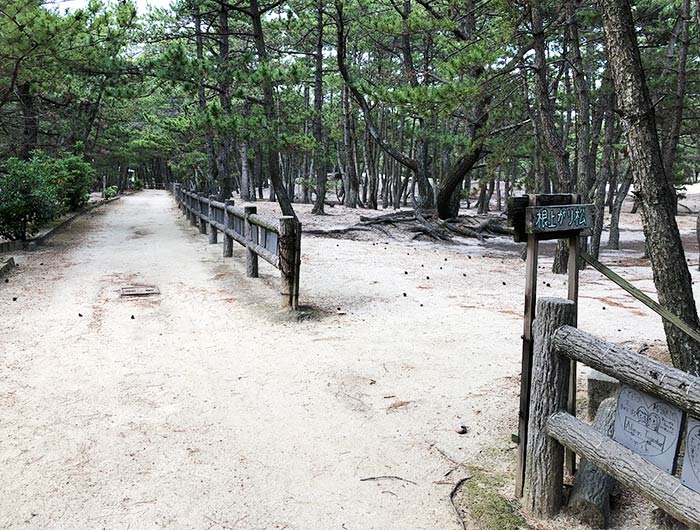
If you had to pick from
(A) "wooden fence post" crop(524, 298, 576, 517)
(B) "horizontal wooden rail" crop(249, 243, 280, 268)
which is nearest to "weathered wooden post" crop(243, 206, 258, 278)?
(B) "horizontal wooden rail" crop(249, 243, 280, 268)

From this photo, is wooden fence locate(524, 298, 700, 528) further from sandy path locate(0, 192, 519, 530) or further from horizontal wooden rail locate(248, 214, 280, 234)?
horizontal wooden rail locate(248, 214, 280, 234)

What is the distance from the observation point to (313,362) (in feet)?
17.1

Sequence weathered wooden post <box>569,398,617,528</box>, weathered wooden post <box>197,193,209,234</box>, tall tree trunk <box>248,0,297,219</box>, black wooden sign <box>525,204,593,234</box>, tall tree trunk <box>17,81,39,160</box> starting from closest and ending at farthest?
weathered wooden post <box>569,398,617,528</box>
black wooden sign <box>525,204,593,234</box>
tall tree trunk <box>248,0,297,219</box>
weathered wooden post <box>197,193,209,234</box>
tall tree trunk <box>17,81,39,160</box>

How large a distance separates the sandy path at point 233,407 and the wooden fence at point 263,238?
1.65 feet

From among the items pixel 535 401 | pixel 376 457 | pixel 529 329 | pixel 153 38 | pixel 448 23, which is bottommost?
pixel 376 457

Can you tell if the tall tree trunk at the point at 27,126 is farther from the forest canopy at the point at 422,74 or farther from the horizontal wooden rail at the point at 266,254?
the horizontal wooden rail at the point at 266,254

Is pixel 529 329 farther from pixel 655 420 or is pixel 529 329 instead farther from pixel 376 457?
pixel 376 457

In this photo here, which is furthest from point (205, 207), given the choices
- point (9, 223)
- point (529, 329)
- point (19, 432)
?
point (529, 329)

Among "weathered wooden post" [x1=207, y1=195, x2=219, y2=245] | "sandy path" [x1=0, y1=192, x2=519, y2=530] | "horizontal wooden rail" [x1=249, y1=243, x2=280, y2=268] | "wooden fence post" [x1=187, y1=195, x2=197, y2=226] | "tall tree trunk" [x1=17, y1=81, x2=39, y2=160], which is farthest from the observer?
"wooden fence post" [x1=187, y1=195, x2=197, y2=226]

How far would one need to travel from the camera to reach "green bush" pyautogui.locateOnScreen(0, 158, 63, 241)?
11668 millimetres

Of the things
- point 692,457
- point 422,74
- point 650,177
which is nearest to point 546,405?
point 692,457

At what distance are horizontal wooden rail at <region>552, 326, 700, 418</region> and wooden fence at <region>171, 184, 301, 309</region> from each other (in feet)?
14.7

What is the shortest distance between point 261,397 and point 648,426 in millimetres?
2849

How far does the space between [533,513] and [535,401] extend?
1.85 feet
